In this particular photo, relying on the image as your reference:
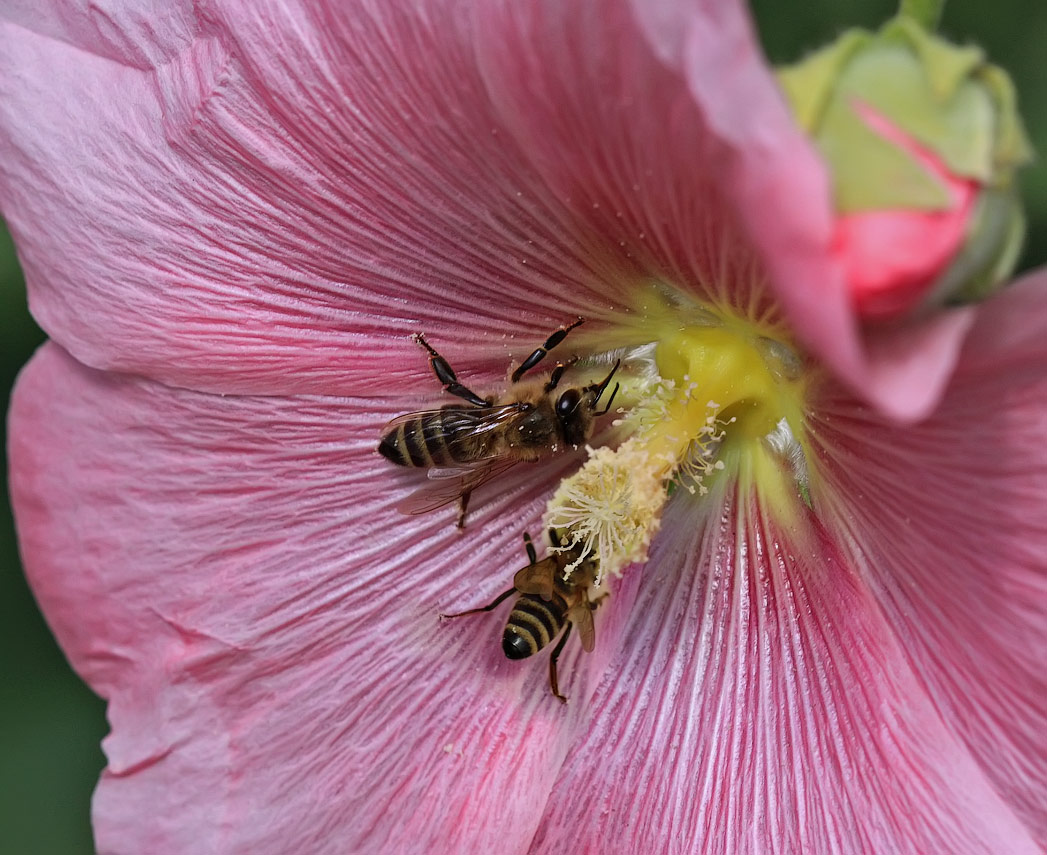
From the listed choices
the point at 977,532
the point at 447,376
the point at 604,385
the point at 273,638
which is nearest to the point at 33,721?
the point at 273,638

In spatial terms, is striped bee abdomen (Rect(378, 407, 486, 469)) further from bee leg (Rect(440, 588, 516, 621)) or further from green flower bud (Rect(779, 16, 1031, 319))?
green flower bud (Rect(779, 16, 1031, 319))

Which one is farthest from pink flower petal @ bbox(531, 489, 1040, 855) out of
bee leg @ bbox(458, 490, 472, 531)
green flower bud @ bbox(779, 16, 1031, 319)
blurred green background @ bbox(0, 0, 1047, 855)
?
blurred green background @ bbox(0, 0, 1047, 855)

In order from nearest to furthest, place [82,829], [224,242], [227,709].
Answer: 1. [224,242]
2. [227,709]
3. [82,829]

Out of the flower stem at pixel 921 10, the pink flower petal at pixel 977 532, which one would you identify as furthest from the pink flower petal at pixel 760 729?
the flower stem at pixel 921 10

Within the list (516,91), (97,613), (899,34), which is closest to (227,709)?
(97,613)

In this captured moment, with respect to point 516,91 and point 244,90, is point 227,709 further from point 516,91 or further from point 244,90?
point 516,91

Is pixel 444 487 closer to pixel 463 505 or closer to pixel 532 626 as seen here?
pixel 463 505
